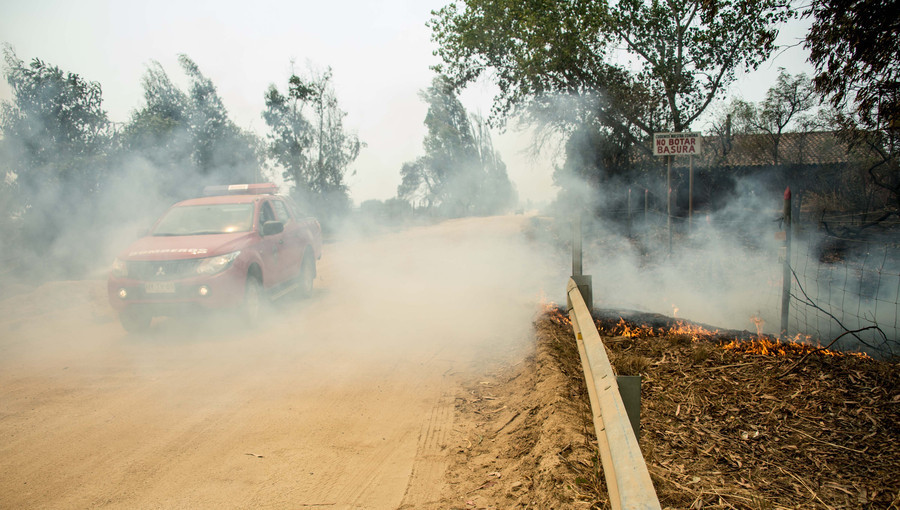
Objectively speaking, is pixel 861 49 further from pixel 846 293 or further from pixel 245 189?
pixel 245 189

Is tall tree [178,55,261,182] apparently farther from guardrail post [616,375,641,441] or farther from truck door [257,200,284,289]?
guardrail post [616,375,641,441]

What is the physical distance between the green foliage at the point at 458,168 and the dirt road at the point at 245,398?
2042cm

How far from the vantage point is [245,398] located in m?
4.70

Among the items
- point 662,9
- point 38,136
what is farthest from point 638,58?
point 38,136

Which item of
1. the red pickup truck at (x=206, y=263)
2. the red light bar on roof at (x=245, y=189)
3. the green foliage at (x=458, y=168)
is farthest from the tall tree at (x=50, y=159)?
the green foliage at (x=458, y=168)

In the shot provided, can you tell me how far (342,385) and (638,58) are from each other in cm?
1370

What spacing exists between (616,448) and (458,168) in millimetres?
36545

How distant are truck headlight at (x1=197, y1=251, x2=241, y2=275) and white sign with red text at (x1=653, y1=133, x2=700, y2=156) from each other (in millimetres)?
7337

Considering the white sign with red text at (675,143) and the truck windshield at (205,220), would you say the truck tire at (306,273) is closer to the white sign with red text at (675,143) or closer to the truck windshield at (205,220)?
the truck windshield at (205,220)

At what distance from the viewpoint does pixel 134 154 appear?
44.0ft

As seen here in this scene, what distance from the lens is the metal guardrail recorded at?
1.67 meters

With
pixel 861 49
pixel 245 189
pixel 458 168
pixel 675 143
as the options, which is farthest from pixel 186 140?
pixel 458 168

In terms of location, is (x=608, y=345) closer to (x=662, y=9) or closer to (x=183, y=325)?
(x=183, y=325)

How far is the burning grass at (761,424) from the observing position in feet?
8.89
